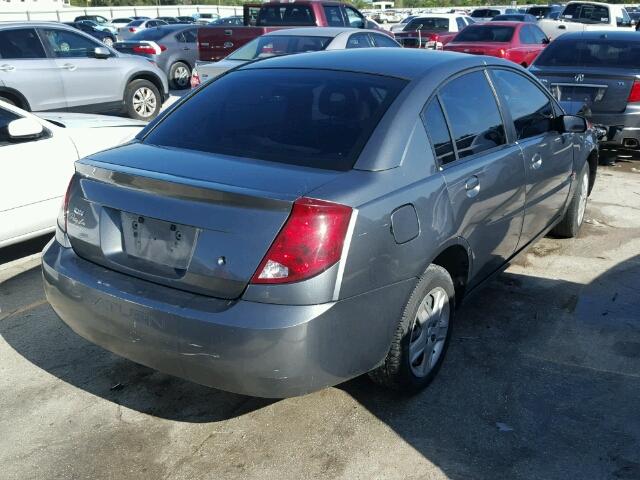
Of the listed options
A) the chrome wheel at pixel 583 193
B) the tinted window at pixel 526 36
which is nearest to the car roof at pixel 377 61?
the chrome wheel at pixel 583 193

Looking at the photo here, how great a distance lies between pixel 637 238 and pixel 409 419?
146 inches

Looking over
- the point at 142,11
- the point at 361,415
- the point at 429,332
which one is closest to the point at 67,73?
the point at 429,332

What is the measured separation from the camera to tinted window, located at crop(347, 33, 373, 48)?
1077cm

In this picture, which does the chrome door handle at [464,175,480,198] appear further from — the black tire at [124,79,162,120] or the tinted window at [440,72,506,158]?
the black tire at [124,79,162,120]

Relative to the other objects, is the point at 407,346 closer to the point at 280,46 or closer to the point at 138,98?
the point at 280,46

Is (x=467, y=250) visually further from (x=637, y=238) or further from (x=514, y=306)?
(x=637, y=238)

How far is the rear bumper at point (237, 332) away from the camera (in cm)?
286

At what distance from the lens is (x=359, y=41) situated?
1097cm

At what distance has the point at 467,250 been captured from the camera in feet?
12.7

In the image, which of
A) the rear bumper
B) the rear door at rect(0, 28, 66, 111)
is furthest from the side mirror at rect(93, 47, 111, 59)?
the rear bumper

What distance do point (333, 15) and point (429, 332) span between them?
11324 millimetres

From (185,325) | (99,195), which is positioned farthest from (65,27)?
(185,325)

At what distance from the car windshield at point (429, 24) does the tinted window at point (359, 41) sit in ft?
40.9

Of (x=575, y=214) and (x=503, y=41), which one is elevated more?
(x=503, y=41)
